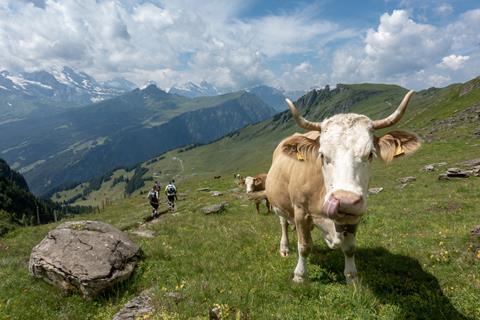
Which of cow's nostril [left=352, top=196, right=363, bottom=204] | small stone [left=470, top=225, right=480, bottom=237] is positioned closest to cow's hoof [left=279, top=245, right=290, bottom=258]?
small stone [left=470, top=225, right=480, bottom=237]

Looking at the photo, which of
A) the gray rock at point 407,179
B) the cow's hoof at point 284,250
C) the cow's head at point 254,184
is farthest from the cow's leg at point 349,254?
the gray rock at point 407,179

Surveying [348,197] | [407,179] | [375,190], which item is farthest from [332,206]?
[407,179]

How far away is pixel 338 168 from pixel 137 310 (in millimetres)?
6007

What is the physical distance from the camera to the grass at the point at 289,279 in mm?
8367

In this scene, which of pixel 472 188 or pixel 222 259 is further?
pixel 472 188

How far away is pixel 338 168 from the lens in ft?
23.3

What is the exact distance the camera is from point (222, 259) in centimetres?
1299

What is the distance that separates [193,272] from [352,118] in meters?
7.31

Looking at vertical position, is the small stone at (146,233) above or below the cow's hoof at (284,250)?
below

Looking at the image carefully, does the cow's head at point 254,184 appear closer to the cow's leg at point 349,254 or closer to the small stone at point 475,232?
the small stone at point 475,232

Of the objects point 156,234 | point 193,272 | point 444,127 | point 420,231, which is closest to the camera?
point 193,272

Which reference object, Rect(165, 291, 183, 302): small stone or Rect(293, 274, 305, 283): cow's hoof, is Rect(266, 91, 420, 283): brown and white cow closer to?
Rect(293, 274, 305, 283): cow's hoof

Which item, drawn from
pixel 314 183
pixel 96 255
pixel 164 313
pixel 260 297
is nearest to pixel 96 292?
pixel 96 255

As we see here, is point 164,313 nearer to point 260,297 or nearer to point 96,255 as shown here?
point 260,297
